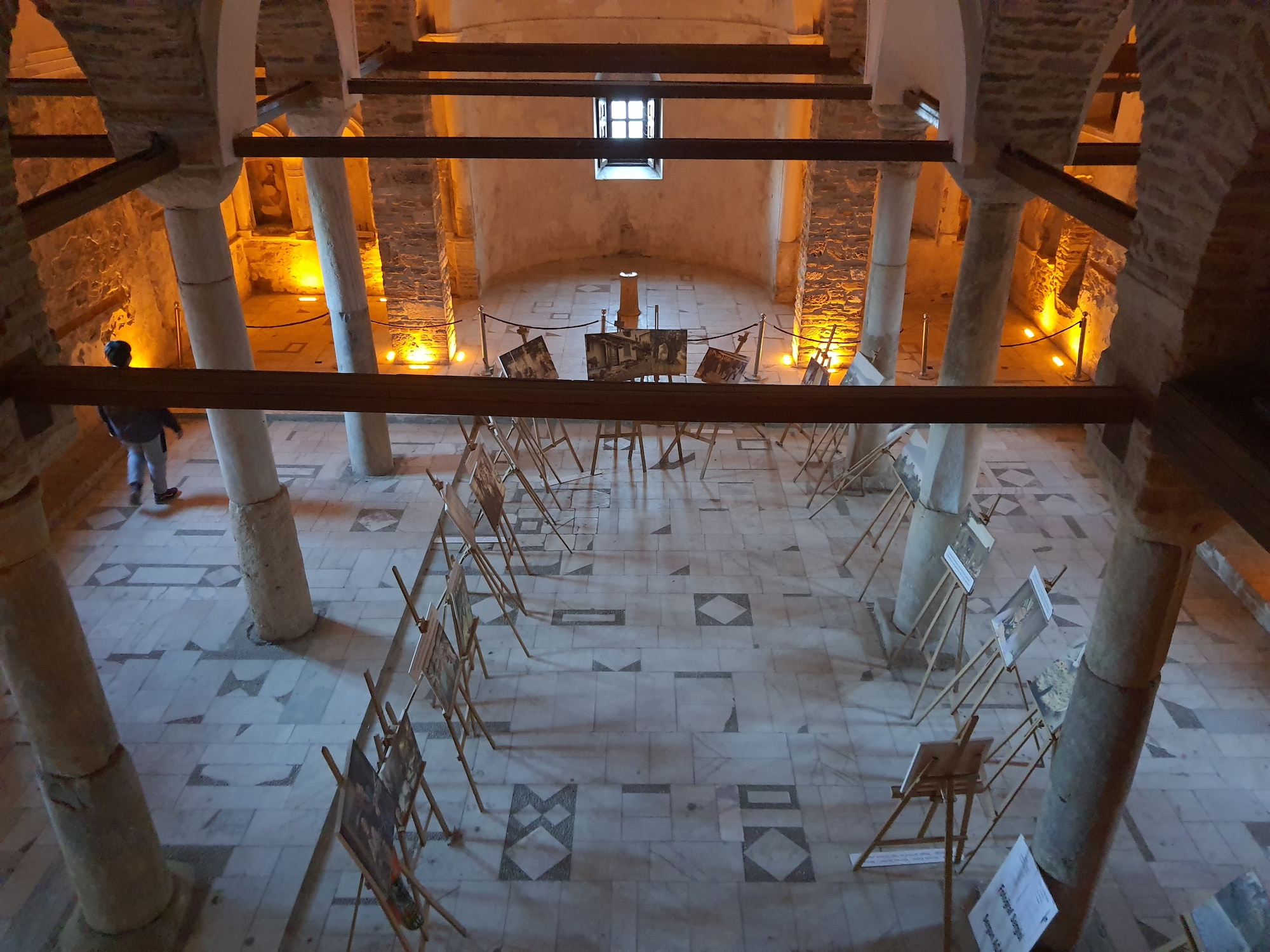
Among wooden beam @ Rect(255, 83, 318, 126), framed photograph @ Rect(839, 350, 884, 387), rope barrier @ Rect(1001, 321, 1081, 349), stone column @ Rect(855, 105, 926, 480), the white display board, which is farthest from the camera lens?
rope barrier @ Rect(1001, 321, 1081, 349)

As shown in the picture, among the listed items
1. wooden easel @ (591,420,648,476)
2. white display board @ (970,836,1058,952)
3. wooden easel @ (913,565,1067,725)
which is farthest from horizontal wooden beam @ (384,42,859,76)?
white display board @ (970,836,1058,952)

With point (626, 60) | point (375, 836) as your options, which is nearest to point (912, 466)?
point (626, 60)

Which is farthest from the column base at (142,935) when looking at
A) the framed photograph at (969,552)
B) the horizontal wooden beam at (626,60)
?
the horizontal wooden beam at (626,60)

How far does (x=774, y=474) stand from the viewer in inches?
391

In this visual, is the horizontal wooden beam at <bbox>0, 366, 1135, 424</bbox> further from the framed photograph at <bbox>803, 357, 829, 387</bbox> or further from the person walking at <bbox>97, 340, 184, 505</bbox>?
the framed photograph at <bbox>803, 357, 829, 387</bbox>

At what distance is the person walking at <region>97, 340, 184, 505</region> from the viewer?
28.6 feet

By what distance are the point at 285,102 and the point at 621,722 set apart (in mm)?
5671

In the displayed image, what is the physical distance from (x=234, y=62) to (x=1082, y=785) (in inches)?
257

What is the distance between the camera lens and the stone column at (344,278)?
8414 millimetres

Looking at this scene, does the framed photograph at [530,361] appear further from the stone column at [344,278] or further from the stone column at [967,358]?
the stone column at [967,358]

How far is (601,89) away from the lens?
302 inches

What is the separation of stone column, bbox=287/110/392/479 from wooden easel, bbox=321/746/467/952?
475 cm

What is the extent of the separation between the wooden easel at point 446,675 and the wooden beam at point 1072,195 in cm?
407

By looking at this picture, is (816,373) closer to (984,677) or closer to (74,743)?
(984,677)
